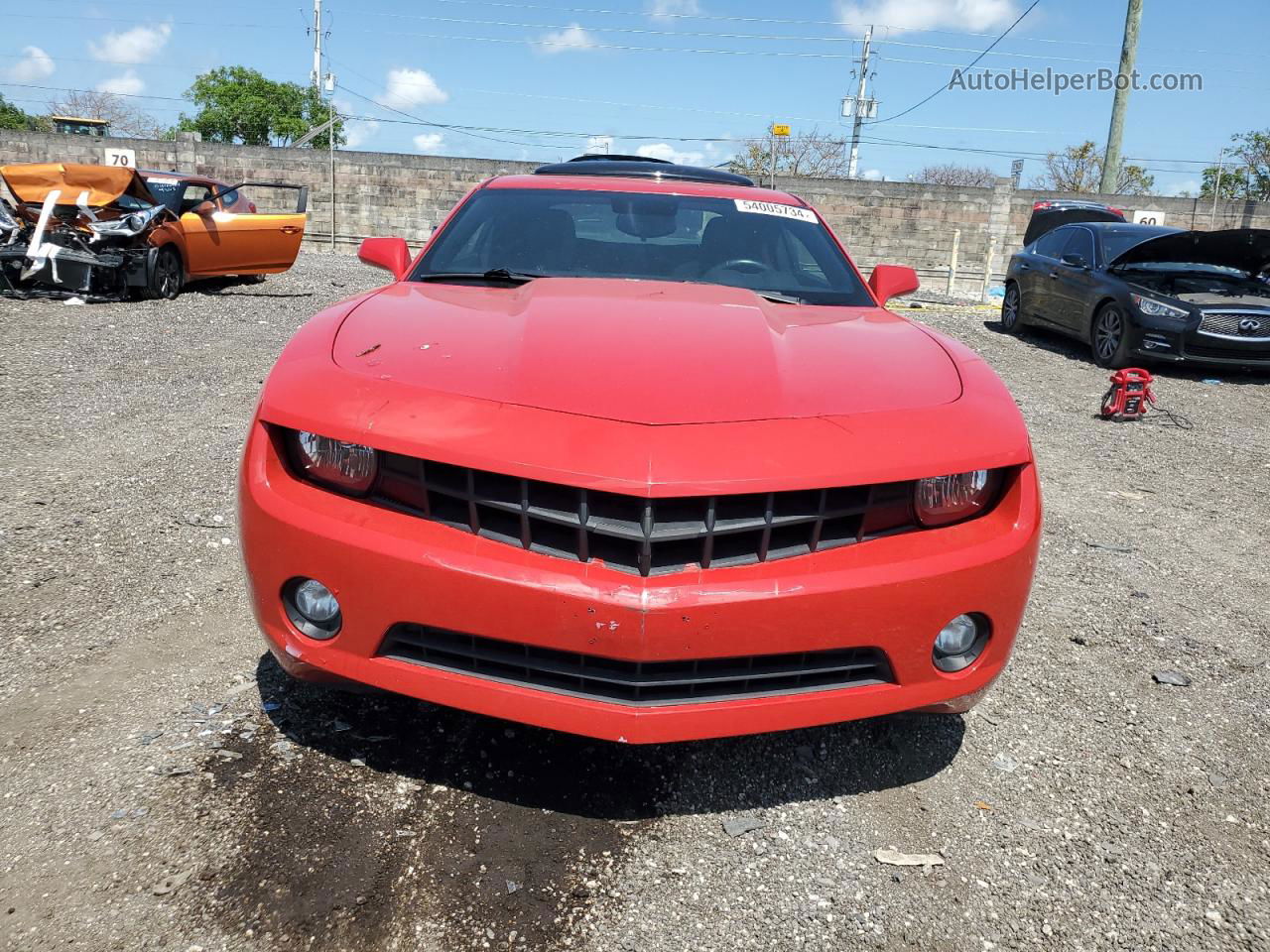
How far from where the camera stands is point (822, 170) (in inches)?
1997

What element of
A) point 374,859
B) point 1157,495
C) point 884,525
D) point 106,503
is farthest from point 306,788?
point 1157,495

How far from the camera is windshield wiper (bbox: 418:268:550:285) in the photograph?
3041 mm

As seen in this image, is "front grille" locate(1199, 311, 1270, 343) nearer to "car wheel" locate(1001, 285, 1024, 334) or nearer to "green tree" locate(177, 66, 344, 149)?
"car wheel" locate(1001, 285, 1024, 334)

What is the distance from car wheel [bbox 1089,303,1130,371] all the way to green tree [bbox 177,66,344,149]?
50755mm

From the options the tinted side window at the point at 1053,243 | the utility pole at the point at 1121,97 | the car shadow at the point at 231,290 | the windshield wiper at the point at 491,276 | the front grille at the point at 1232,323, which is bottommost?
the car shadow at the point at 231,290

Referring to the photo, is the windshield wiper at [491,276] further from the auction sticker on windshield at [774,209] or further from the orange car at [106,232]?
the orange car at [106,232]

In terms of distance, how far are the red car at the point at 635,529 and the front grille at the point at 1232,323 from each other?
27.4ft

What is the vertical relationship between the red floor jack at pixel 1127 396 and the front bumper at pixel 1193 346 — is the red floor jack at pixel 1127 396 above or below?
below

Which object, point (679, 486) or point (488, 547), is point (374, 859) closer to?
point (488, 547)

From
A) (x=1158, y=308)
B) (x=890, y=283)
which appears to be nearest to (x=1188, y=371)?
(x=1158, y=308)

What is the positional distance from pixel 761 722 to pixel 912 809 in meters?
0.64

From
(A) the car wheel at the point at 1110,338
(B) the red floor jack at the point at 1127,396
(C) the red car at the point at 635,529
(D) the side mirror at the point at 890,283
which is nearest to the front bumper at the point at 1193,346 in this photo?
(A) the car wheel at the point at 1110,338

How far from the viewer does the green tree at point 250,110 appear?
52.8 m

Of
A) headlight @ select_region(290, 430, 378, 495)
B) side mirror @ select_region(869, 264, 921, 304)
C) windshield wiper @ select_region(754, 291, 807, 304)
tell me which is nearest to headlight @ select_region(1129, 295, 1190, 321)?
side mirror @ select_region(869, 264, 921, 304)
